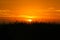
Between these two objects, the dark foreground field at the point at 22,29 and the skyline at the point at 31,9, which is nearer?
the dark foreground field at the point at 22,29

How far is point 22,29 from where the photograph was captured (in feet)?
3.54

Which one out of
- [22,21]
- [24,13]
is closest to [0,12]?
[24,13]

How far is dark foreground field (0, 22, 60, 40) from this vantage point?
42.1 inches

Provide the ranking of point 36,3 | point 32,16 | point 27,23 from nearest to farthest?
1. point 27,23
2. point 32,16
3. point 36,3

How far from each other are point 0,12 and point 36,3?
32 centimetres

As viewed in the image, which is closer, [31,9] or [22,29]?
[22,29]

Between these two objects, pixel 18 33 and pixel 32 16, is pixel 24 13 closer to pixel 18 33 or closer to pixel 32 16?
pixel 32 16

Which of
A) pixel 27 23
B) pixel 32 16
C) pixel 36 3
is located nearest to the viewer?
pixel 27 23

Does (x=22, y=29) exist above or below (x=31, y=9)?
below

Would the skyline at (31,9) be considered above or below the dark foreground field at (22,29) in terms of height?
above

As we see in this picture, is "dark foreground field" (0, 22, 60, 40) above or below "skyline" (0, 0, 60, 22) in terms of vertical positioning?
below

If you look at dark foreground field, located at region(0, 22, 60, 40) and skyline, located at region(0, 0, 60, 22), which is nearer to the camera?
dark foreground field, located at region(0, 22, 60, 40)

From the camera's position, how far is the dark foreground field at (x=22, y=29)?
3.51 feet

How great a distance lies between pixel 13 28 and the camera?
1.08m
